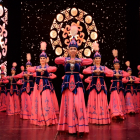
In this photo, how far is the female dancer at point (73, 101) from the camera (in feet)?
12.9

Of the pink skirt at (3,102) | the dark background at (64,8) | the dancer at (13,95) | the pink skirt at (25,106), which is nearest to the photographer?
the pink skirt at (25,106)

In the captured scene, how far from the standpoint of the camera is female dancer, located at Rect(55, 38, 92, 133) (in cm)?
394

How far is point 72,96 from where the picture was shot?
406 centimetres

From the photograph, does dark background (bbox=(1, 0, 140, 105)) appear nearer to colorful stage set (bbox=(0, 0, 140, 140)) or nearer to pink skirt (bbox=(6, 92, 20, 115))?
colorful stage set (bbox=(0, 0, 140, 140))

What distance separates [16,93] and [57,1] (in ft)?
16.0

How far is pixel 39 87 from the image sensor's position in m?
5.31

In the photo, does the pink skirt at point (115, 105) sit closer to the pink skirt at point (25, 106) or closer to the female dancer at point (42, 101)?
the female dancer at point (42, 101)

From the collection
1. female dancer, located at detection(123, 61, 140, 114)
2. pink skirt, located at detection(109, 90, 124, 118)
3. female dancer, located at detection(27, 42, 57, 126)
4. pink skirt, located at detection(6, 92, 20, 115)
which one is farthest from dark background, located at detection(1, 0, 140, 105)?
female dancer, located at detection(27, 42, 57, 126)

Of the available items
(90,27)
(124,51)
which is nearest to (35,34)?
(90,27)

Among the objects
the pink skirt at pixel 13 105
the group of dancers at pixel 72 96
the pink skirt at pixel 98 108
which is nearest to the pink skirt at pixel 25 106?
the group of dancers at pixel 72 96

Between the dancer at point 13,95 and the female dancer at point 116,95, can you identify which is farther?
the dancer at point 13,95

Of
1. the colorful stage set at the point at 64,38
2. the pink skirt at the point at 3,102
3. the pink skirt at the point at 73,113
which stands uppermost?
the colorful stage set at the point at 64,38

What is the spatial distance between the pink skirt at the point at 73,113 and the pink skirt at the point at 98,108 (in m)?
1.47

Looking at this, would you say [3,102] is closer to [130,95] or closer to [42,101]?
[42,101]
